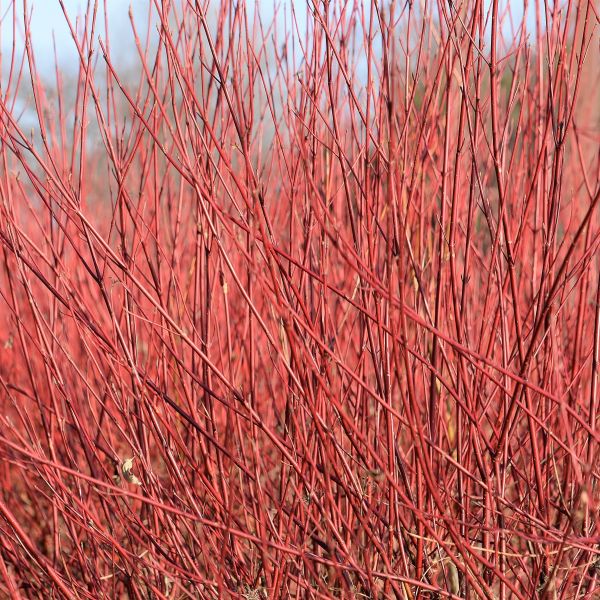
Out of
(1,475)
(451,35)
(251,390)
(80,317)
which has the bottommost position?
(1,475)

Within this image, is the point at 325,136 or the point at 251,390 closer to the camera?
the point at 251,390

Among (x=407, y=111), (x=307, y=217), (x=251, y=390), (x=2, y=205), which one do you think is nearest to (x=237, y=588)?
(x=251, y=390)

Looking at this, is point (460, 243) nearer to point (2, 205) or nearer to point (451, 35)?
point (451, 35)

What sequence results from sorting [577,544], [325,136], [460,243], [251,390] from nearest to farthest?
[577,544] < [251,390] < [325,136] < [460,243]

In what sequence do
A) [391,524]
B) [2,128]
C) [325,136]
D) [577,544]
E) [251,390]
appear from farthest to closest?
[325,136] < [251,390] < [2,128] < [391,524] < [577,544]

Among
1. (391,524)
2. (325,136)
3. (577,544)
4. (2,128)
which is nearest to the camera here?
(577,544)

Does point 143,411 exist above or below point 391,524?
above

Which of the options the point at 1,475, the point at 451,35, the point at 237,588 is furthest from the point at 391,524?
the point at 1,475

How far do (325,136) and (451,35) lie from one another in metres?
0.58

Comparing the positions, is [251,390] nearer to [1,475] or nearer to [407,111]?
[407,111]

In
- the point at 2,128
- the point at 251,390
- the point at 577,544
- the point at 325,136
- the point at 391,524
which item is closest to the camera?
the point at 577,544

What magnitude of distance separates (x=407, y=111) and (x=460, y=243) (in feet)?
4.37

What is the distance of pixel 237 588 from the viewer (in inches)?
59.1

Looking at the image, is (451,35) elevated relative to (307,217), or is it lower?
elevated
